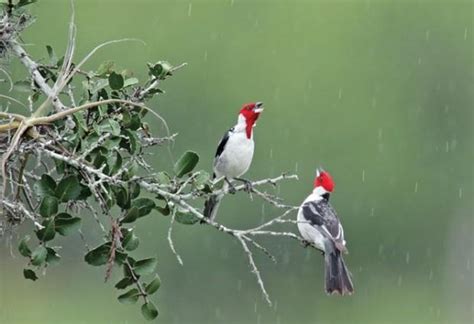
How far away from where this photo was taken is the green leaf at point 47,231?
3.58 m

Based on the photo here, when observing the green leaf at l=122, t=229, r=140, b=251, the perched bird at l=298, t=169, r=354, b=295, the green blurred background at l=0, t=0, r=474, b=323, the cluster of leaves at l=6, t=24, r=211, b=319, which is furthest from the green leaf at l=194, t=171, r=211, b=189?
the green blurred background at l=0, t=0, r=474, b=323

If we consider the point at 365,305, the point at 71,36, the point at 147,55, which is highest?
the point at 71,36

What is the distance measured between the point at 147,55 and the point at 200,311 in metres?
3.75

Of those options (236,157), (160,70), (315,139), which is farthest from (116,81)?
(315,139)

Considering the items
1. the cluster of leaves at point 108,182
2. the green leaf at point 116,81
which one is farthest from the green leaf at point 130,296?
the green leaf at point 116,81

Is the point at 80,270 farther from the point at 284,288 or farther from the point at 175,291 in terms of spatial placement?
the point at 284,288

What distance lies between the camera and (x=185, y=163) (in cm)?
383

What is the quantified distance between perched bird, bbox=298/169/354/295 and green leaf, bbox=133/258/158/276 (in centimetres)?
288

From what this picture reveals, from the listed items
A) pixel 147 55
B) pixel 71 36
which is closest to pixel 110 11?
pixel 147 55

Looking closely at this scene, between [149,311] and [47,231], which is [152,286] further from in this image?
[47,231]

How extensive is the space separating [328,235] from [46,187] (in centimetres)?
329

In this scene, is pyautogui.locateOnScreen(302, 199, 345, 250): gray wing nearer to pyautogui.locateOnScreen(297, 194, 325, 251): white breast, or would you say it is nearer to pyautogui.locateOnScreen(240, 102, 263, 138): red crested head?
pyautogui.locateOnScreen(297, 194, 325, 251): white breast

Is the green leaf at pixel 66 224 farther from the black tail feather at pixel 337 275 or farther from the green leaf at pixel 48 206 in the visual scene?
the black tail feather at pixel 337 275

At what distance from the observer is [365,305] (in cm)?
2206
